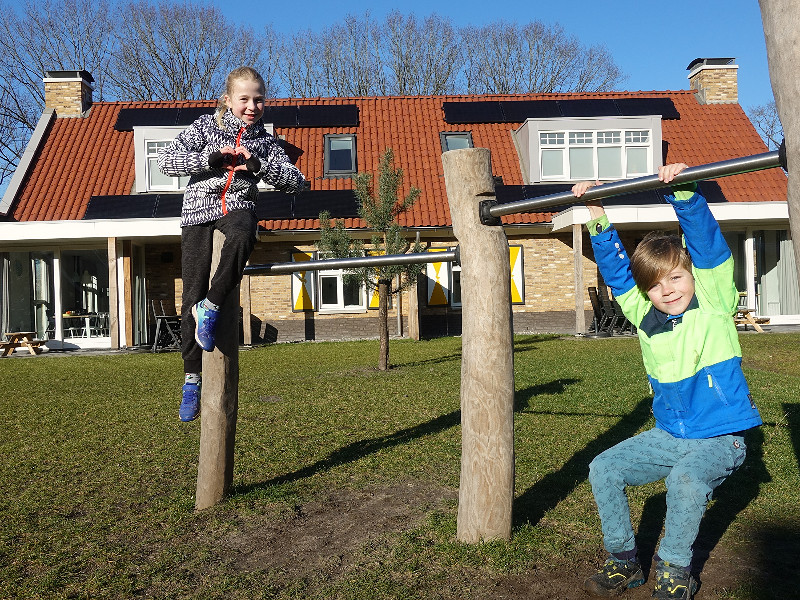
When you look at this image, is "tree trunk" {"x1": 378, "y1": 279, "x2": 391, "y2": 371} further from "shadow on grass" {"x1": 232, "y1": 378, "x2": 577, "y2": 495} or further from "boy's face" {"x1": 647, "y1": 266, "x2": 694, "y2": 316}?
"boy's face" {"x1": 647, "y1": 266, "x2": 694, "y2": 316}

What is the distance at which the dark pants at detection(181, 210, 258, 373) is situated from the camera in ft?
13.4

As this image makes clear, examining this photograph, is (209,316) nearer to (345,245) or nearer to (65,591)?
(65,591)

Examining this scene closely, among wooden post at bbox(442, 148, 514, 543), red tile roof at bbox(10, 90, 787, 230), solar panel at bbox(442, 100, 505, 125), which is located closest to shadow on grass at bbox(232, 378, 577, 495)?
wooden post at bbox(442, 148, 514, 543)

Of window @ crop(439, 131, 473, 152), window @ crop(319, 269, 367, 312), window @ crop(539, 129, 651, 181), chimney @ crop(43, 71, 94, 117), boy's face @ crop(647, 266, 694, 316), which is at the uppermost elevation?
chimney @ crop(43, 71, 94, 117)

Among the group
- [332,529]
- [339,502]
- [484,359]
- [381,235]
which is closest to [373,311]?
[381,235]

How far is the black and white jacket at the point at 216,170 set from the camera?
420cm

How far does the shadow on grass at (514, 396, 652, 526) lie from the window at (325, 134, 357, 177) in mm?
15779

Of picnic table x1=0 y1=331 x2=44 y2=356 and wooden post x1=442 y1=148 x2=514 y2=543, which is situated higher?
wooden post x1=442 y1=148 x2=514 y2=543

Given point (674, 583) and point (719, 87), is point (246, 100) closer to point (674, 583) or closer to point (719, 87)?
point (674, 583)

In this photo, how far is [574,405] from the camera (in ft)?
24.8

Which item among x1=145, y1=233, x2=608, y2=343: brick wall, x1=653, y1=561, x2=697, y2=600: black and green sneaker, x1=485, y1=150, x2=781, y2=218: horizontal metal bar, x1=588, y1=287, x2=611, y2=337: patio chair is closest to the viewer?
x1=485, y1=150, x2=781, y2=218: horizontal metal bar

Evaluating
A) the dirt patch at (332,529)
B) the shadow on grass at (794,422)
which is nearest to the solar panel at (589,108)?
the shadow on grass at (794,422)

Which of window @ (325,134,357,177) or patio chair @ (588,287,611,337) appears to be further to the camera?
window @ (325,134,357,177)

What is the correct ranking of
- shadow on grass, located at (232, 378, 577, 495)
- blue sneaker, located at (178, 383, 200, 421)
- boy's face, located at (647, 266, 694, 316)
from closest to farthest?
boy's face, located at (647, 266, 694, 316) → blue sneaker, located at (178, 383, 200, 421) → shadow on grass, located at (232, 378, 577, 495)
